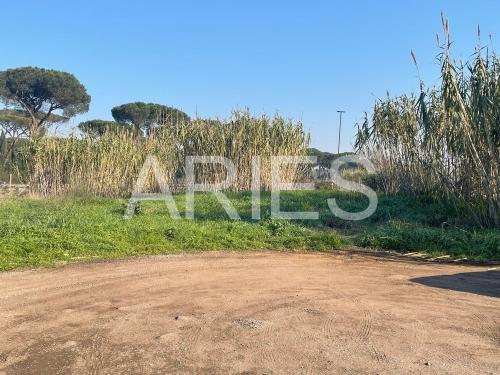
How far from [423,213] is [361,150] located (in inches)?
160

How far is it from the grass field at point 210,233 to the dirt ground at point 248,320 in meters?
0.89

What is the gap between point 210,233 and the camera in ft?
27.5

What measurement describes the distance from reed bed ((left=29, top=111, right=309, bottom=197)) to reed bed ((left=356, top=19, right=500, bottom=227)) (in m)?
3.76

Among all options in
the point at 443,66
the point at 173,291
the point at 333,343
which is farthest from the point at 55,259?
the point at 443,66

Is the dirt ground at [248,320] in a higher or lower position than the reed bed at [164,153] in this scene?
lower

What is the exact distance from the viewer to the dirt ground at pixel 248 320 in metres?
3.27

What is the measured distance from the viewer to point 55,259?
673 centimetres

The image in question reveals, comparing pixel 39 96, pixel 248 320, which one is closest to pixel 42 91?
pixel 39 96

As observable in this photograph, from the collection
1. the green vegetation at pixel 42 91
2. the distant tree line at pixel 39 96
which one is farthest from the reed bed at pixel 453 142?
the green vegetation at pixel 42 91

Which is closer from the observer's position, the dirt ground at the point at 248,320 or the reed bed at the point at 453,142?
the dirt ground at the point at 248,320

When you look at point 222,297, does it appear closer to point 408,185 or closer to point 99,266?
point 99,266

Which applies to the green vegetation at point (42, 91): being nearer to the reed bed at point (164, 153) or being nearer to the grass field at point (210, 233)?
the reed bed at point (164, 153)

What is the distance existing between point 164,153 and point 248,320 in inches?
470

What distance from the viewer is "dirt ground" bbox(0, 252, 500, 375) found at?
327 centimetres
